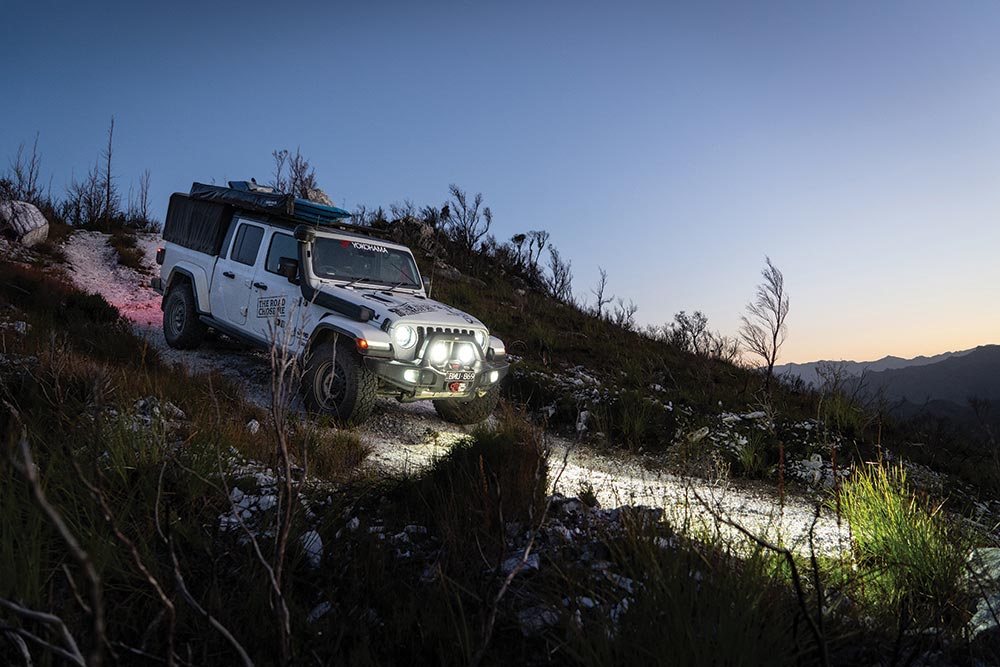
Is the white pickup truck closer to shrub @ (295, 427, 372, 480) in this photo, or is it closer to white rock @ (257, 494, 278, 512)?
shrub @ (295, 427, 372, 480)

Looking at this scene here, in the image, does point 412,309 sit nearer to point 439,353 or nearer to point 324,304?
point 439,353

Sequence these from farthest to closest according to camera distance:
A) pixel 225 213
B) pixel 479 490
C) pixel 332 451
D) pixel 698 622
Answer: pixel 225 213
pixel 332 451
pixel 479 490
pixel 698 622

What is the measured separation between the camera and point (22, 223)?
559 inches

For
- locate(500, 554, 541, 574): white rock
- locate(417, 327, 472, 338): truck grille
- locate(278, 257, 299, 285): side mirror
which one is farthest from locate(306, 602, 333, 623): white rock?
locate(278, 257, 299, 285): side mirror

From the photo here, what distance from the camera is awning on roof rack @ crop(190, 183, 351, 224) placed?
21.1ft

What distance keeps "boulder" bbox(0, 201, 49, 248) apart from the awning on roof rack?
10.7 meters

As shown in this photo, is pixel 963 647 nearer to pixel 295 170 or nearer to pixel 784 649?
pixel 784 649

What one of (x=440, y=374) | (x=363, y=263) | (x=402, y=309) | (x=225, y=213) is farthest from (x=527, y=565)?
(x=225, y=213)

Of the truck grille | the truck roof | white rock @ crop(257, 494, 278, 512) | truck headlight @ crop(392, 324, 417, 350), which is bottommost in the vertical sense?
white rock @ crop(257, 494, 278, 512)

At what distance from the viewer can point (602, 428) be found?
695 centimetres

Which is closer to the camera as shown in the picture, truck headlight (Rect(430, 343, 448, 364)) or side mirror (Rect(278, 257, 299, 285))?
truck headlight (Rect(430, 343, 448, 364))

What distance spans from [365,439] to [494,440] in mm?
1694

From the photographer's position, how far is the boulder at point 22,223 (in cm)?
1391

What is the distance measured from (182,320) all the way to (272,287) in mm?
2388
